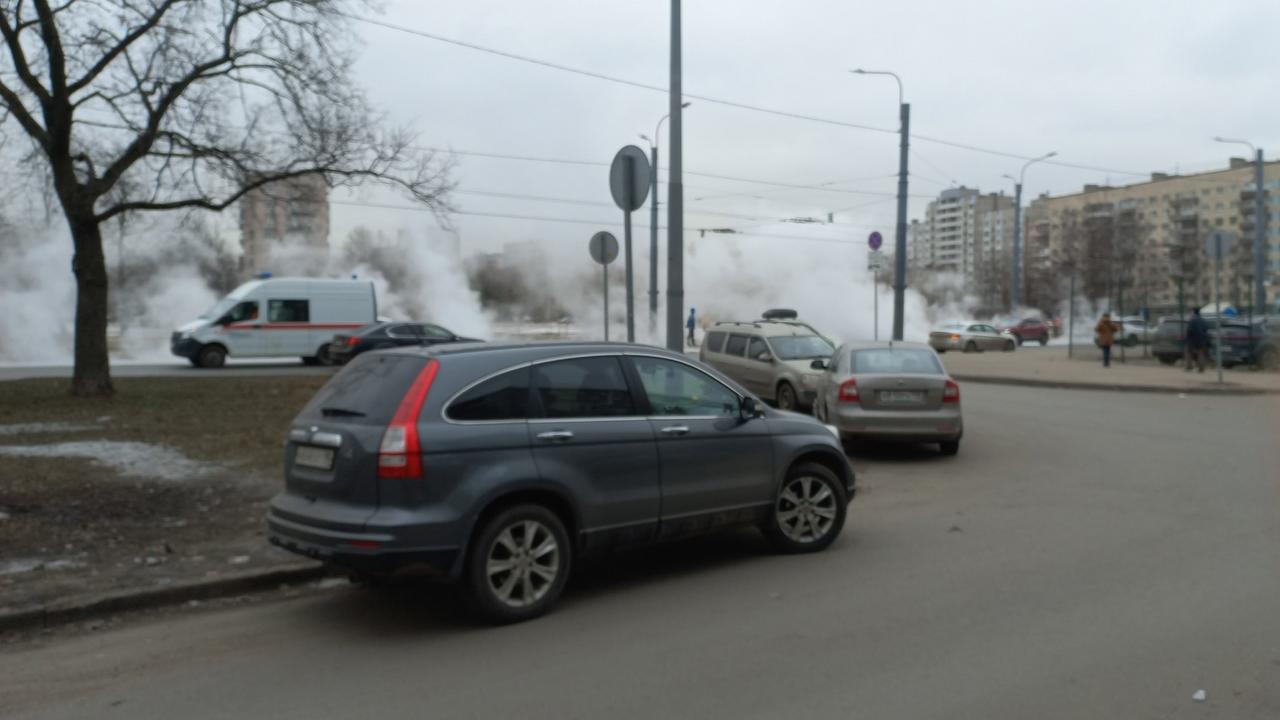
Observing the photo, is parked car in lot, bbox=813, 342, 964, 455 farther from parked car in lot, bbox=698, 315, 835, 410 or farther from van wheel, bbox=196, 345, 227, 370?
van wheel, bbox=196, 345, 227, 370

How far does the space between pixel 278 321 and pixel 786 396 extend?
58.0 feet

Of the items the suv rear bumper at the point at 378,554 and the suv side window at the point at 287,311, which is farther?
the suv side window at the point at 287,311

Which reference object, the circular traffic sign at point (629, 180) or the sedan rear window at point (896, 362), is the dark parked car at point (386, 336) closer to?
the sedan rear window at point (896, 362)

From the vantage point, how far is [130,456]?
1073cm

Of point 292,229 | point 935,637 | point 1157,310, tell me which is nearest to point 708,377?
point 935,637

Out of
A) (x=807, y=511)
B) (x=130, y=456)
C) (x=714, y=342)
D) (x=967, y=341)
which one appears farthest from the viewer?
(x=967, y=341)

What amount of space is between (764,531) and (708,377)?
4.01ft

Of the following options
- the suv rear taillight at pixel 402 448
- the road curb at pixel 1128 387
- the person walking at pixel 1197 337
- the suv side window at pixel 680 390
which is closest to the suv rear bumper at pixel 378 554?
the suv rear taillight at pixel 402 448

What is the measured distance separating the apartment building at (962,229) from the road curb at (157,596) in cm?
13768

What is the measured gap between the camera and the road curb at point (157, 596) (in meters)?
5.60

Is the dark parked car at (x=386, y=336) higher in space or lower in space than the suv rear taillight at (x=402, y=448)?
higher

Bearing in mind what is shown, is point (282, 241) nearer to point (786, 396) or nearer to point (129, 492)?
point (786, 396)

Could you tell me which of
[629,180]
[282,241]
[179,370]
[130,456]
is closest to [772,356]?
[629,180]

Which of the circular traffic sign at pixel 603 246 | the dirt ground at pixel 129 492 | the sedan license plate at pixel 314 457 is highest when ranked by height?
the circular traffic sign at pixel 603 246
